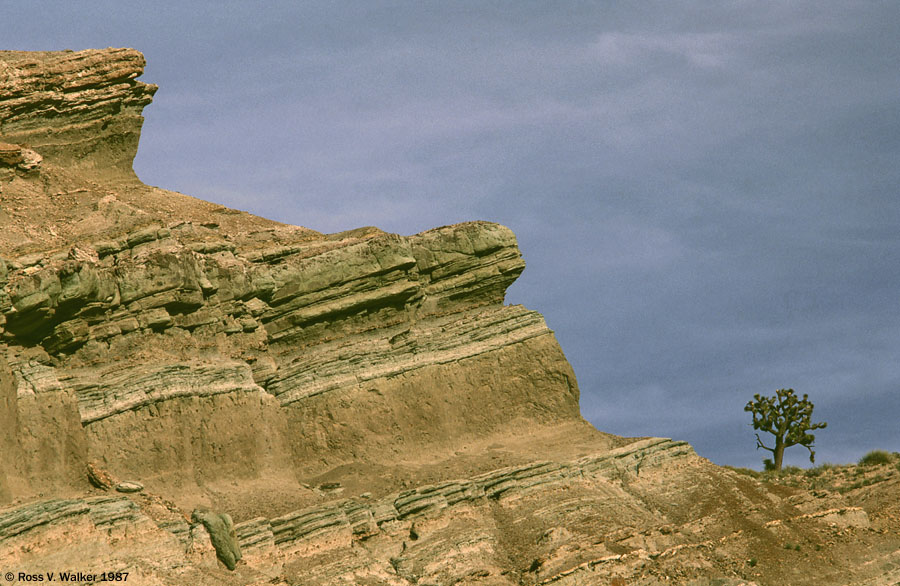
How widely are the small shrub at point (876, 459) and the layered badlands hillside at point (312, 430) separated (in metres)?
6.79

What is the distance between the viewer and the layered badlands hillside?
123 ft

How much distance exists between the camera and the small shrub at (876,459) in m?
52.4

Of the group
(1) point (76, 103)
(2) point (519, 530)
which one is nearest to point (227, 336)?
(2) point (519, 530)

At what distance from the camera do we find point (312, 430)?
138 feet

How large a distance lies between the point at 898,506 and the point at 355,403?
17.4 metres

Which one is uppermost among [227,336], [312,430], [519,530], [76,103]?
[76,103]

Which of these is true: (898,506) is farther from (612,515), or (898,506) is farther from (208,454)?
(208,454)

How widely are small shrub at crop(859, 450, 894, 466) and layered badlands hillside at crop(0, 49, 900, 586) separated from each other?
22.3ft

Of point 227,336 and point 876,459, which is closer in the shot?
point 227,336

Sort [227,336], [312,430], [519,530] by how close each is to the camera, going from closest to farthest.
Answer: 1. [519,530]
2. [312,430]
3. [227,336]

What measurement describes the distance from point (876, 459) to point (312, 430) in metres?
23.0

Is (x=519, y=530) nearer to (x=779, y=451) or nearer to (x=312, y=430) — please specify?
(x=312, y=430)

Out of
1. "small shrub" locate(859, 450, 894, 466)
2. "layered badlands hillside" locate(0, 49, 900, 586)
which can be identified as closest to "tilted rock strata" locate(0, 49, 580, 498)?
"layered badlands hillside" locate(0, 49, 900, 586)

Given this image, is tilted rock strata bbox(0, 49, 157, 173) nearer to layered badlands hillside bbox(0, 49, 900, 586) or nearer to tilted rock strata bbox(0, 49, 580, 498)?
tilted rock strata bbox(0, 49, 580, 498)
